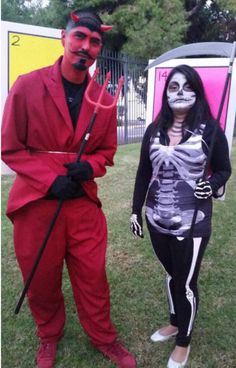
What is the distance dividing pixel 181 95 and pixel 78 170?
69 cm

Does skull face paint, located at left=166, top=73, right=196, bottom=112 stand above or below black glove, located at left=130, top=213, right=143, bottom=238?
above

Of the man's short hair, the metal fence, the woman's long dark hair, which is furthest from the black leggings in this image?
the metal fence

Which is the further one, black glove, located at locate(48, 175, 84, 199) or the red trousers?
the red trousers

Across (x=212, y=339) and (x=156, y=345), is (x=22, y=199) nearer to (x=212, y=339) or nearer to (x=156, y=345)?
(x=156, y=345)

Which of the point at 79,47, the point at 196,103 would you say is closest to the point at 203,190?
the point at 196,103

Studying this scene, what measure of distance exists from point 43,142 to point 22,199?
0.35 meters

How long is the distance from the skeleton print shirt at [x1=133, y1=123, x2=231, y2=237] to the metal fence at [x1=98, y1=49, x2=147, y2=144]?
30.3 feet

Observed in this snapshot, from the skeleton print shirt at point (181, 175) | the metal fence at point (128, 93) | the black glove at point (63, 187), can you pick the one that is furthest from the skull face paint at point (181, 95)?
the metal fence at point (128, 93)

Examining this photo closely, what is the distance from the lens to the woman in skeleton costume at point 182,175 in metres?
2.38

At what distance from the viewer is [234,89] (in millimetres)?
3365

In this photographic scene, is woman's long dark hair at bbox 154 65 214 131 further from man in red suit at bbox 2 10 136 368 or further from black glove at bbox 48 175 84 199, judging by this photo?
black glove at bbox 48 175 84 199

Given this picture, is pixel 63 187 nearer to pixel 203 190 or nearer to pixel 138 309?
pixel 203 190

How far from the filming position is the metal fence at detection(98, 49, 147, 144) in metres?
11.8

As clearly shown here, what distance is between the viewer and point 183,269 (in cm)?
251
